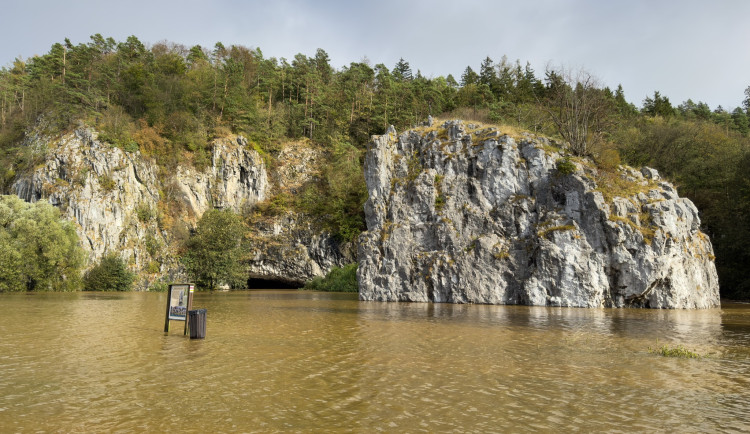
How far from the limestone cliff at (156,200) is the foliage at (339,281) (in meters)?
4.51

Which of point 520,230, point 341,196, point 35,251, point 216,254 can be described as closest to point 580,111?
point 520,230

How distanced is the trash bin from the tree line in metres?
37.8

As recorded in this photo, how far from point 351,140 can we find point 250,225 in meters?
24.8

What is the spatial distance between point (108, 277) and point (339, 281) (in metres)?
27.2

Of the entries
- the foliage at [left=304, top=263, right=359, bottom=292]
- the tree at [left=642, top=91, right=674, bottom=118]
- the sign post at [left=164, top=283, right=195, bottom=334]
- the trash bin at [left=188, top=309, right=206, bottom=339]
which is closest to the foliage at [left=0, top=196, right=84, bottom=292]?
the foliage at [left=304, top=263, right=359, bottom=292]

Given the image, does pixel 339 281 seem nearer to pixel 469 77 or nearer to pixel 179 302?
pixel 179 302

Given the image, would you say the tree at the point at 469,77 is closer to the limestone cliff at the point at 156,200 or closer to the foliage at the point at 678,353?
the limestone cliff at the point at 156,200

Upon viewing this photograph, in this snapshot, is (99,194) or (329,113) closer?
(99,194)

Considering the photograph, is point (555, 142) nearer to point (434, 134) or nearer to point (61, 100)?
point (434, 134)

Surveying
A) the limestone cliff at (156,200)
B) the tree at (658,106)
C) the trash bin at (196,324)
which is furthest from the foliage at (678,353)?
the tree at (658,106)

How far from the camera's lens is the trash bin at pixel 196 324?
15133mm

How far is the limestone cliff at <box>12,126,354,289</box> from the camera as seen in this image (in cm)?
5470

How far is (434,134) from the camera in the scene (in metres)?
43.5

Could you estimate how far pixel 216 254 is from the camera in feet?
176
